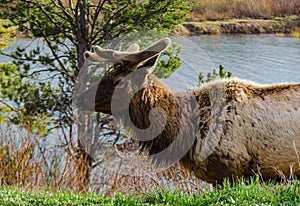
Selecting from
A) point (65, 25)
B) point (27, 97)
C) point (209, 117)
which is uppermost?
point (65, 25)

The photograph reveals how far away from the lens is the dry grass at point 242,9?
86.5 ft

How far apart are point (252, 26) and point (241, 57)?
23.5ft

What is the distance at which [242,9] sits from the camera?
26.9 metres

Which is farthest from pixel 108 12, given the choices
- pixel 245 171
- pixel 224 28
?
pixel 224 28

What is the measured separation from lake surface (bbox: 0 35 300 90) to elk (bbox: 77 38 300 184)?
547cm

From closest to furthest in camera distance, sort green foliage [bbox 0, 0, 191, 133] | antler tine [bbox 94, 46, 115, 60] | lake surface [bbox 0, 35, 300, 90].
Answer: antler tine [bbox 94, 46, 115, 60] → green foliage [bbox 0, 0, 191, 133] → lake surface [bbox 0, 35, 300, 90]

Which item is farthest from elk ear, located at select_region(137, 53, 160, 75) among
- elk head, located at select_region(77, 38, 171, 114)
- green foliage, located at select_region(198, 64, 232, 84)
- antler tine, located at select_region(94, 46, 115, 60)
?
green foliage, located at select_region(198, 64, 232, 84)

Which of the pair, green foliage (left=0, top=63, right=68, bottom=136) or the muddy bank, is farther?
the muddy bank

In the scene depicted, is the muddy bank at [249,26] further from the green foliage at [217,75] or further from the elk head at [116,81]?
the elk head at [116,81]

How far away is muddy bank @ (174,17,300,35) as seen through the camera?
2423 cm

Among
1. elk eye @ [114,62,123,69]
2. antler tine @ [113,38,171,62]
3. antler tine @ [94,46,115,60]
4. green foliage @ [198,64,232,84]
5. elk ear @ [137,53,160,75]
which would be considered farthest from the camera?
green foliage @ [198,64,232,84]

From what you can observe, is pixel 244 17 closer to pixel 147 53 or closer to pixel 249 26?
pixel 249 26

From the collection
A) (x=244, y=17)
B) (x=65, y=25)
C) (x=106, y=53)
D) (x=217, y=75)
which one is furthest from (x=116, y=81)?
(x=244, y=17)

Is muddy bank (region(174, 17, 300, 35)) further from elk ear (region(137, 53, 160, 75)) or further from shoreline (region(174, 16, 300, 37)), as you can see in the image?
elk ear (region(137, 53, 160, 75))
